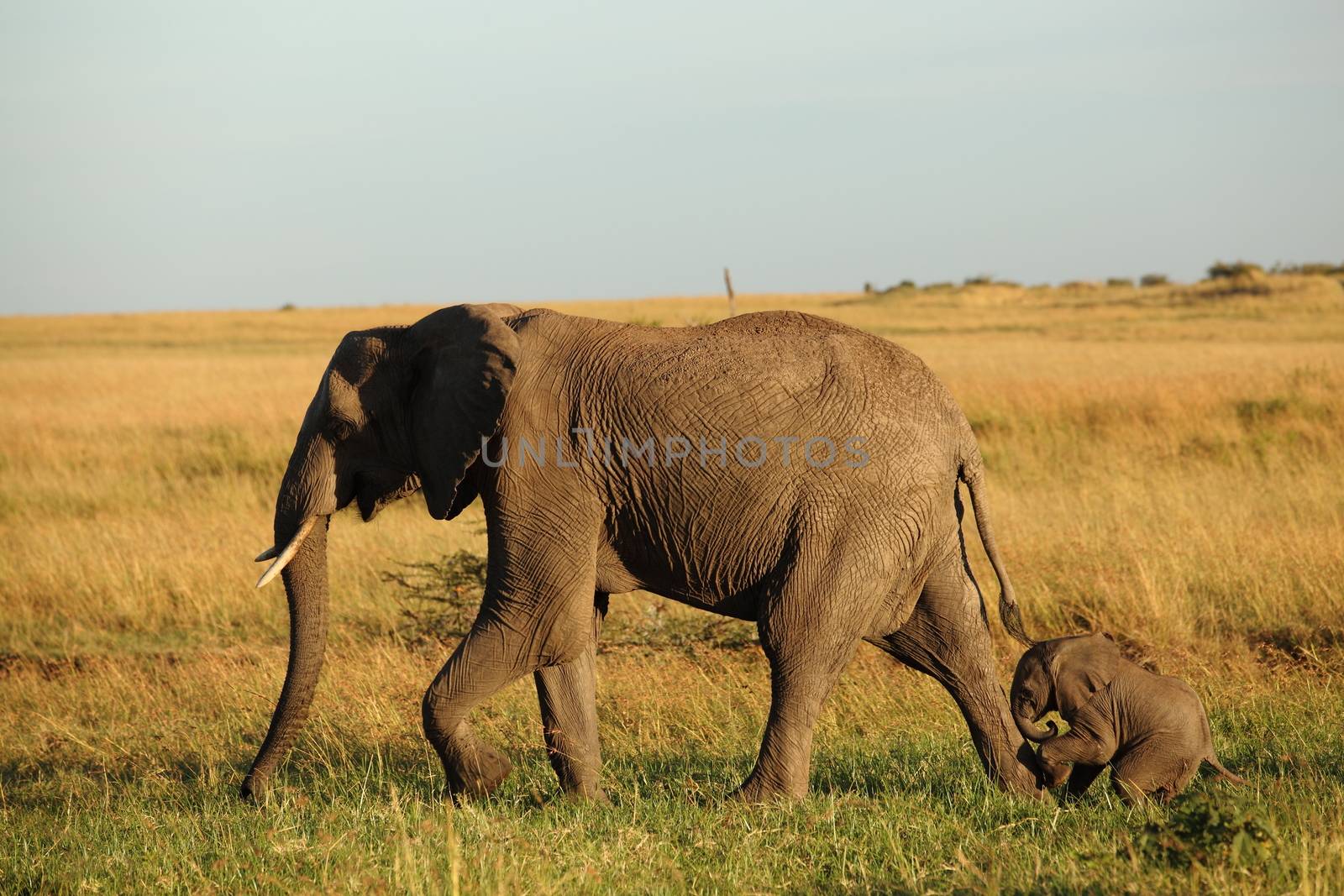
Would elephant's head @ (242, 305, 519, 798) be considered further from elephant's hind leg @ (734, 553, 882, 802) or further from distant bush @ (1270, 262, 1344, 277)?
distant bush @ (1270, 262, 1344, 277)

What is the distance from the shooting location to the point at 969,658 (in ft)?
18.8

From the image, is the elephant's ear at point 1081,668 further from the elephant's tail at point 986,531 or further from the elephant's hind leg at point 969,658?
the elephant's hind leg at point 969,658

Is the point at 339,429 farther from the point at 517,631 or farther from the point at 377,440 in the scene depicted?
the point at 517,631

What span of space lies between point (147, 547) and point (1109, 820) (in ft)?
31.2

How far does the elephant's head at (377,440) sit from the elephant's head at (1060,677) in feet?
7.75

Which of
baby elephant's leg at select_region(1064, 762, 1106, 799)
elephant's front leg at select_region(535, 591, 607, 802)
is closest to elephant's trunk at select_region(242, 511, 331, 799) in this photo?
elephant's front leg at select_region(535, 591, 607, 802)

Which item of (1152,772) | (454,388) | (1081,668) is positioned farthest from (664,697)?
(1152,772)

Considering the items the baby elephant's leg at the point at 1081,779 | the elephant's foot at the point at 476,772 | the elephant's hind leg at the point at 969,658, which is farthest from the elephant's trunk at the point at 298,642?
the baby elephant's leg at the point at 1081,779

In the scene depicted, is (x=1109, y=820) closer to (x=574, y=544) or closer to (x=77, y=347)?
(x=574, y=544)

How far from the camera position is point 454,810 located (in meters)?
5.26

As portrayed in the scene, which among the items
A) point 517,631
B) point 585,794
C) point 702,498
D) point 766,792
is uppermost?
point 702,498

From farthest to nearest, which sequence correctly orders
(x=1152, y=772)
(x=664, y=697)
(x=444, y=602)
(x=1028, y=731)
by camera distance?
(x=444, y=602), (x=664, y=697), (x=1028, y=731), (x=1152, y=772)

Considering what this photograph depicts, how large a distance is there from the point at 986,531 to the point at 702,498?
1235 millimetres

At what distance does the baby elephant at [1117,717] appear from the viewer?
5.13 m
